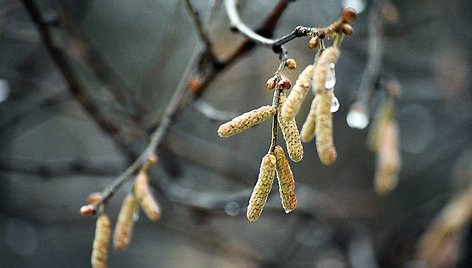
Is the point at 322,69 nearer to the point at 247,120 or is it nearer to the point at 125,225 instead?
the point at 247,120

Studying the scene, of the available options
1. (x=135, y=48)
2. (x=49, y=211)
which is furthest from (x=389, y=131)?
(x=135, y=48)

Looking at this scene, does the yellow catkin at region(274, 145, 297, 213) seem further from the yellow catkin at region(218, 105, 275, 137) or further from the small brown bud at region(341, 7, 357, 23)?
the small brown bud at region(341, 7, 357, 23)

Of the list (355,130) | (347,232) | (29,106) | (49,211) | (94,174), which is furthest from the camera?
(355,130)

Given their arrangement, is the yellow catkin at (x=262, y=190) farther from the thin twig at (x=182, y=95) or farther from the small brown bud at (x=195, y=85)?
the small brown bud at (x=195, y=85)

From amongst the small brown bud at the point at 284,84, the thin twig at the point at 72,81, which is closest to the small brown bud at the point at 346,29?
the small brown bud at the point at 284,84

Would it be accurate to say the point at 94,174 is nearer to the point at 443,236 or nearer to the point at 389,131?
the point at 389,131

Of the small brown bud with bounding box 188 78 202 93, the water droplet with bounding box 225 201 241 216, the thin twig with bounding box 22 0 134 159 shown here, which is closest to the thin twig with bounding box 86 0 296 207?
the small brown bud with bounding box 188 78 202 93

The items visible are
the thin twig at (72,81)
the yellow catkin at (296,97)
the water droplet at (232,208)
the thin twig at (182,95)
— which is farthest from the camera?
the water droplet at (232,208)
